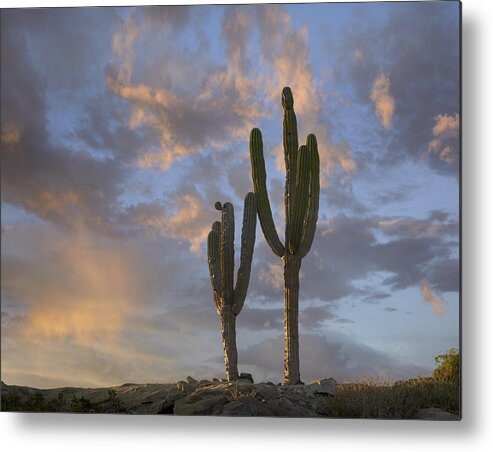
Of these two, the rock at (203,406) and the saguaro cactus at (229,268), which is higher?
the saguaro cactus at (229,268)

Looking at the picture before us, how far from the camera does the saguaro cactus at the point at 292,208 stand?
23.6 ft

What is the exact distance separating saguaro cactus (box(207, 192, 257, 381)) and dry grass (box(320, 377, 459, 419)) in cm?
89

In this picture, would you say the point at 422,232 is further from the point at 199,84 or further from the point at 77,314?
the point at 77,314

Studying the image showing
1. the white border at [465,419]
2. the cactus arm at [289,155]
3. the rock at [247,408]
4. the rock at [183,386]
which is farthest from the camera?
the cactus arm at [289,155]

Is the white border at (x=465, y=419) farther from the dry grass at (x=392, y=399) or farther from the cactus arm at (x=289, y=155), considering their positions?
the cactus arm at (x=289, y=155)

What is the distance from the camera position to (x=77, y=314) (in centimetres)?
732

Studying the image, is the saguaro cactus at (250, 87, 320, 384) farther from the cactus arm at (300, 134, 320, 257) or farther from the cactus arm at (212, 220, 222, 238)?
the cactus arm at (212, 220, 222, 238)

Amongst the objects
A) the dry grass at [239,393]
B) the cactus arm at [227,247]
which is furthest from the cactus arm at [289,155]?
the dry grass at [239,393]

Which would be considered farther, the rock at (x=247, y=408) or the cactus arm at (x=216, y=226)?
the cactus arm at (x=216, y=226)

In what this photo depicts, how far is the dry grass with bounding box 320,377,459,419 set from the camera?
6.72 metres

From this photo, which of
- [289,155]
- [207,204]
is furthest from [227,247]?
[289,155]

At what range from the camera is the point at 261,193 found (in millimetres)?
7309

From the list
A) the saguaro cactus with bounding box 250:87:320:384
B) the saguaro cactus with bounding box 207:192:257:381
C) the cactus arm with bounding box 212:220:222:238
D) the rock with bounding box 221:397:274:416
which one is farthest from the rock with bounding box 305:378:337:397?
the cactus arm with bounding box 212:220:222:238

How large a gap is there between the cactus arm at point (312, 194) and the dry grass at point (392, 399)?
47.4 inches
